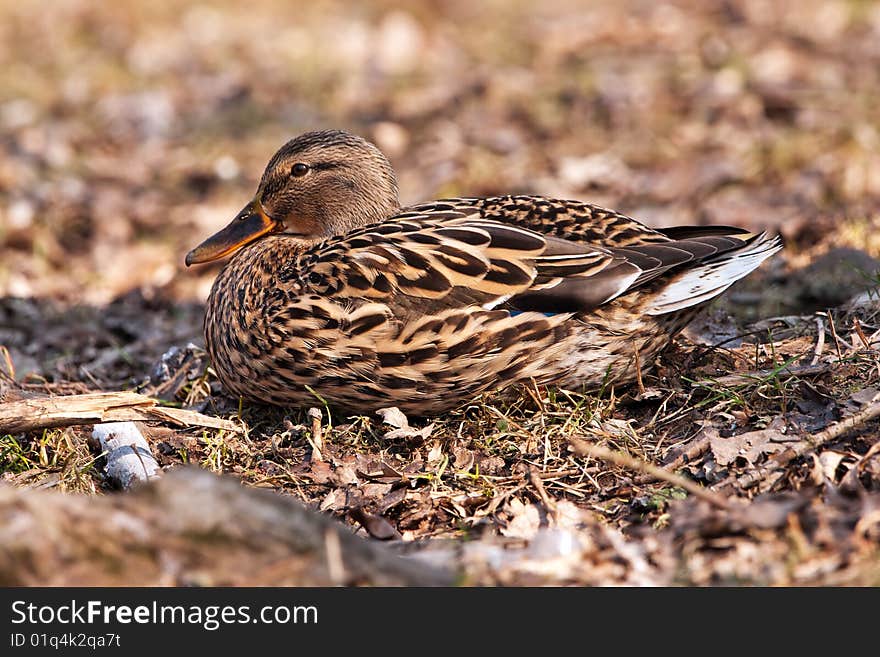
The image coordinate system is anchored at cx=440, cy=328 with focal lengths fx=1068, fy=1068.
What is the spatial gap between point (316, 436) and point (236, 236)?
4.53 feet

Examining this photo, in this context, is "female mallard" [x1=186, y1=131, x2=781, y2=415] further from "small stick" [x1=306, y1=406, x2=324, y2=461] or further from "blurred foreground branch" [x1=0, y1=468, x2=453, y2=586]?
"blurred foreground branch" [x1=0, y1=468, x2=453, y2=586]

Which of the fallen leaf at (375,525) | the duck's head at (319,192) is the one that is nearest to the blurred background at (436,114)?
the duck's head at (319,192)

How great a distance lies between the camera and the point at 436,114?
10.4m

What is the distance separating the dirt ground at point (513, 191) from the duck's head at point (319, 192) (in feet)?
2.48

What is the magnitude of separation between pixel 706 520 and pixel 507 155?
20.3 feet

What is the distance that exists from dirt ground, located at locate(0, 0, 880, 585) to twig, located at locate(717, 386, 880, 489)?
14 millimetres

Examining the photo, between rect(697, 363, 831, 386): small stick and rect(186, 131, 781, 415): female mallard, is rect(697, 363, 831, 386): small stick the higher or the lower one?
the lower one

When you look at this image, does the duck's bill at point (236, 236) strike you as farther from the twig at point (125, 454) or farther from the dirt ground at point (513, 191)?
the twig at point (125, 454)

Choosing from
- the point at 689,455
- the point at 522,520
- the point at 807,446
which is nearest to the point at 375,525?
the point at 522,520

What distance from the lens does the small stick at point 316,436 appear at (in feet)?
15.6

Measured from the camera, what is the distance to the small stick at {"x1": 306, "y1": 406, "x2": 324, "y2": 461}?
4.77 metres

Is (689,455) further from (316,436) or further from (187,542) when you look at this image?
(187,542)

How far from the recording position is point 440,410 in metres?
4.95

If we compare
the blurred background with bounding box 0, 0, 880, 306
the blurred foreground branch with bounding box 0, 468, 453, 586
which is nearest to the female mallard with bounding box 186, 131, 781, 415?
the blurred foreground branch with bounding box 0, 468, 453, 586
